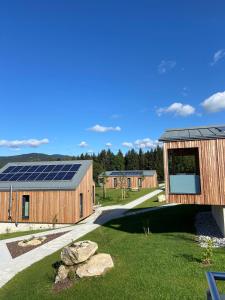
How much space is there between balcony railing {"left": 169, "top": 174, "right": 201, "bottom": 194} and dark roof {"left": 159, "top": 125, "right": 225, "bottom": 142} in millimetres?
2259

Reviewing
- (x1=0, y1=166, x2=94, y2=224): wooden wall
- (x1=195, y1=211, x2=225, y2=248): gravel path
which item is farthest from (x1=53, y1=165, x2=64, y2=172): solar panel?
(x1=195, y1=211, x2=225, y2=248): gravel path

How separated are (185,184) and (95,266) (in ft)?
25.8

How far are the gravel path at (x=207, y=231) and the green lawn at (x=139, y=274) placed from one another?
56cm

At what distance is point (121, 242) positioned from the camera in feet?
53.1

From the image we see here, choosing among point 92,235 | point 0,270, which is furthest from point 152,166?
point 0,270

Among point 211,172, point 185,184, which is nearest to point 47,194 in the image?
point 185,184

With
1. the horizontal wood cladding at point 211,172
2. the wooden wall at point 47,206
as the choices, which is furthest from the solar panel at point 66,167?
the horizontal wood cladding at point 211,172

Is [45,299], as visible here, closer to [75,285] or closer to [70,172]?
[75,285]

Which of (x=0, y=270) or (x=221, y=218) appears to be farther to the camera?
(x=221, y=218)

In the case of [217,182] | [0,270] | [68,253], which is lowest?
[0,270]

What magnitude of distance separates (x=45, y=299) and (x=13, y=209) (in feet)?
61.8

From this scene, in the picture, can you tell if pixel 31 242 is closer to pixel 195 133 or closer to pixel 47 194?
pixel 47 194

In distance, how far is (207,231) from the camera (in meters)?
17.9

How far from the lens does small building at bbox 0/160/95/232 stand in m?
25.6
